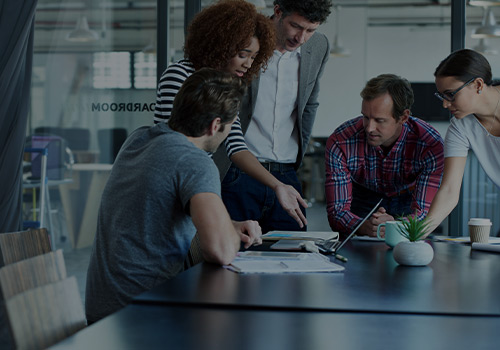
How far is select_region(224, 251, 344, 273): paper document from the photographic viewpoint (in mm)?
1747

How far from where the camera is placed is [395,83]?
3.01 meters

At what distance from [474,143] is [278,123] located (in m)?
0.90

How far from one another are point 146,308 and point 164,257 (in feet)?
1.78

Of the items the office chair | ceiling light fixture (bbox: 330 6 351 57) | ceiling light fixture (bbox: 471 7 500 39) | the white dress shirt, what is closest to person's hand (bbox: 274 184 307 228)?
the white dress shirt

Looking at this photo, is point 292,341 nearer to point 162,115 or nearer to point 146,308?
point 146,308

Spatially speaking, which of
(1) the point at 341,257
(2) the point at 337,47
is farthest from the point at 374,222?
(2) the point at 337,47

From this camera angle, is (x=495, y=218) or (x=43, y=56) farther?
(x=495, y=218)

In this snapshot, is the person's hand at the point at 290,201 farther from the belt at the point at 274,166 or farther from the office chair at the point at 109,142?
the office chair at the point at 109,142

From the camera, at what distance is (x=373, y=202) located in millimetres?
3166

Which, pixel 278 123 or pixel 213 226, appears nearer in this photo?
pixel 213 226

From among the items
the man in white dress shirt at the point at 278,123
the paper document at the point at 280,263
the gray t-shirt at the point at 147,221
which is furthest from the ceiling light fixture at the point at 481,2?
the gray t-shirt at the point at 147,221

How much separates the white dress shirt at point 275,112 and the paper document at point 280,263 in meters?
1.14

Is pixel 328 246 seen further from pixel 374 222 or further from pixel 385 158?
pixel 385 158

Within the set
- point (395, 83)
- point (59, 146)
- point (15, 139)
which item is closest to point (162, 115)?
point (395, 83)
